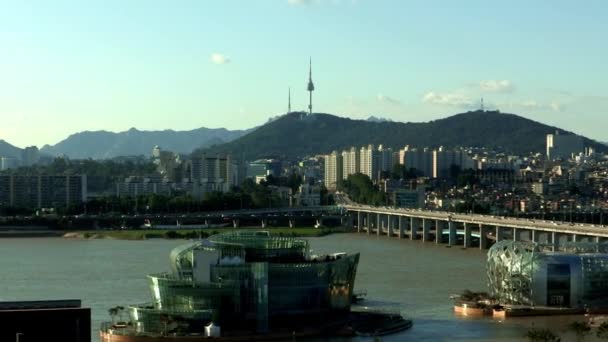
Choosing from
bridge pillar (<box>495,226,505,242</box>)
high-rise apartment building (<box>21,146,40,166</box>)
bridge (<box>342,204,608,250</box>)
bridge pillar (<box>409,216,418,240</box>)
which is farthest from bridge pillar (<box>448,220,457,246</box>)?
high-rise apartment building (<box>21,146,40,166</box>)

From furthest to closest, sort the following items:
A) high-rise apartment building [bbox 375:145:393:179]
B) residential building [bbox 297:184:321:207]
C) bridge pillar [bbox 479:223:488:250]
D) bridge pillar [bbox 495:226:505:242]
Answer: high-rise apartment building [bbox 375:145:393:179], residential building [bbox 297:184:321:207], bridge pillar [bbox 479:223:488:250], bridge pillar [bbox 495:226:505:242]

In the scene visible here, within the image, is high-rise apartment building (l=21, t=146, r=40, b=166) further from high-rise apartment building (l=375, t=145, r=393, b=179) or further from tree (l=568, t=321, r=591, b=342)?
tree (l=568, t=321, r=591, b=342)

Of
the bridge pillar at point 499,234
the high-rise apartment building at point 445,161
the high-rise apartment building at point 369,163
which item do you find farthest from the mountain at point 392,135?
the bridge pillar at point 499,234

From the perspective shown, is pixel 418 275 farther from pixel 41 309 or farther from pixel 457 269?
pixel 41 309

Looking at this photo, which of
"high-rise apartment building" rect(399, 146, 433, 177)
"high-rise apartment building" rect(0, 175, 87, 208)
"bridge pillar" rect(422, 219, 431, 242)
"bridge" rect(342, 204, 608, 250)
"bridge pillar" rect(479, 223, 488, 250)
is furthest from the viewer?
"high-rise apartment building" rect(399, 146, 433, 177)

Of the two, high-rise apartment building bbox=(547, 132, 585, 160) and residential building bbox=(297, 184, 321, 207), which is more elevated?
high-rise apartment building bbox=(547, 132, 585, 160)

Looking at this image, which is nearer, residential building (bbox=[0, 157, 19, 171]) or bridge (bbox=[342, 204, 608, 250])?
bridge (bbox=[342, 204, 608, 250])

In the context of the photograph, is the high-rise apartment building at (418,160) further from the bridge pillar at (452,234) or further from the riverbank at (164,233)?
the bridge pillar at (452,234)

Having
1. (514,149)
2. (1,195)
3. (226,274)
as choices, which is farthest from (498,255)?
(514,149)
